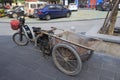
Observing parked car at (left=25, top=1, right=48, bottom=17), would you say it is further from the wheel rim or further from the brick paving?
the wheel rim

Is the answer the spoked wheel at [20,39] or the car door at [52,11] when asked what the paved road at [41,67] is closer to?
the spoked wheel at [20,39]

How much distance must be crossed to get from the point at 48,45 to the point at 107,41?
6.72 ft

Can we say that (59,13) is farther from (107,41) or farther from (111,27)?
(107,41)

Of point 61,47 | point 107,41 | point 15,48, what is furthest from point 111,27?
→ point 15,48

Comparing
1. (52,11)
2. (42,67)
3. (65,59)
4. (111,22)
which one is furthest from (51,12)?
(65,59)

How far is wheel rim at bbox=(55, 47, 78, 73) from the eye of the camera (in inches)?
135

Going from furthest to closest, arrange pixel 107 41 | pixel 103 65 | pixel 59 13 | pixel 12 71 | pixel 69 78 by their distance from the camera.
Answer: pixel 59 13
pixel 107 41
pixel 103 65
pixel 12 71
pixel 69 78

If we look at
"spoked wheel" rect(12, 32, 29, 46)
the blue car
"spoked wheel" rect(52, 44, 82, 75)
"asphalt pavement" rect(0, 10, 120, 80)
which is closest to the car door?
the blue car

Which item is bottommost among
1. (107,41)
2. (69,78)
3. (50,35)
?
(69,78)

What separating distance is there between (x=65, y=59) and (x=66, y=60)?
0.03 meters

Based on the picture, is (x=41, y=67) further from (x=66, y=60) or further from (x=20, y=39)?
(x=20, y=39)

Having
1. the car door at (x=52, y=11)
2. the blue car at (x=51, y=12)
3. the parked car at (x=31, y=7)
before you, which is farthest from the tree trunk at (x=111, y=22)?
the parked car at (x=31, y=7)

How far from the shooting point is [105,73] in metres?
3.54

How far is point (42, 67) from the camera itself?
3814 millimetres
